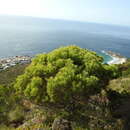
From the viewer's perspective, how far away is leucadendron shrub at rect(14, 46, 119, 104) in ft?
24.5

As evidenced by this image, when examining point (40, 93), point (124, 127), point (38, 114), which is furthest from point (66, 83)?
point (124, 127)

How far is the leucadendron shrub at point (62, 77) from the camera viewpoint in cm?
747

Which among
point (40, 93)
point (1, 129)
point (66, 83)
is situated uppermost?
point (66, 83)

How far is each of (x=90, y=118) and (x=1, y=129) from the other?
303 centimetres

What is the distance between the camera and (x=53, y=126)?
7.05 metres

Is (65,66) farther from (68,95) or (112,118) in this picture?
(112,118)

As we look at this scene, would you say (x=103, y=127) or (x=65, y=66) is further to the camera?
(x=65, y=66)

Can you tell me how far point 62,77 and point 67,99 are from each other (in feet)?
2.90

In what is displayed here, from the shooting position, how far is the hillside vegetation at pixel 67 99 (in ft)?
24.1

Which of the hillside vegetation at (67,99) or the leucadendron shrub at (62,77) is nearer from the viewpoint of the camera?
the hillside vegetation at (67,99)

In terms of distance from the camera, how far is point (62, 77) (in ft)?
24.4

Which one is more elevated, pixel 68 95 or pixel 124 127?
pixel 68 95

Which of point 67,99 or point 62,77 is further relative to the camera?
point 67,99

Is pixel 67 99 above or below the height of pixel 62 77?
below
